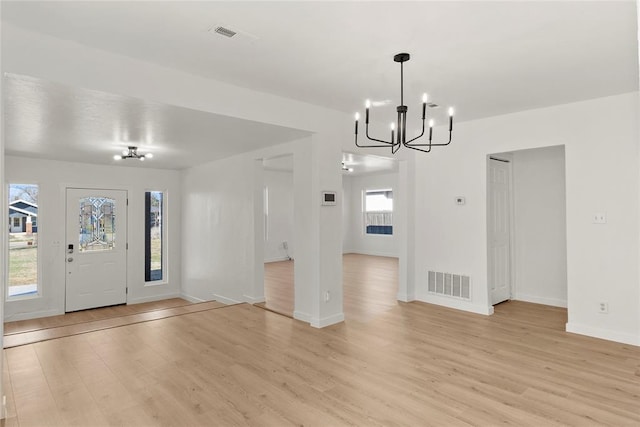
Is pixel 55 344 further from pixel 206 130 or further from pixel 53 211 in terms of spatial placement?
pixel 53 211

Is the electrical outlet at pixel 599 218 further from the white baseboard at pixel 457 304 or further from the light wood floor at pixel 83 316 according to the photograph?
the light wood floor at pixel 83 316

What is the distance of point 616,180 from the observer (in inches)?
160

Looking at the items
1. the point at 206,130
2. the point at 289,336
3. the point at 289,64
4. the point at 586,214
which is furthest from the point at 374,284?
the point at 289,64

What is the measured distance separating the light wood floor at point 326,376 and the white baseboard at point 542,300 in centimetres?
A: 89

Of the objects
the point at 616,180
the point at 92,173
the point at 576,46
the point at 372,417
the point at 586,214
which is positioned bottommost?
the point at 372,417

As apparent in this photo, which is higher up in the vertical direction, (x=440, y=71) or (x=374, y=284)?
(x=440, y=71)

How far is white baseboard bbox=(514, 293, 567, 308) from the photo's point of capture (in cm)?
543

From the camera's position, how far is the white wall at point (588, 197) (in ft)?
13.1

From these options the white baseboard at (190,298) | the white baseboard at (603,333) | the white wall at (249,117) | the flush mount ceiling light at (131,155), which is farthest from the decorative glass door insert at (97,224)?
the white baseboard at (603,333)

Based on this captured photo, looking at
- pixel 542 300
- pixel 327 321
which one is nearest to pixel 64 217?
pixel 327 321

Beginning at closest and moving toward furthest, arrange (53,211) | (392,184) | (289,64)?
1. (289,64)
2. (53,211)
3. (392,184)

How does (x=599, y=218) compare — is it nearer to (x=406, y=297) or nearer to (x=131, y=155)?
(x=406, y=297)

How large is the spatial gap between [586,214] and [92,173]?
7.67 meters

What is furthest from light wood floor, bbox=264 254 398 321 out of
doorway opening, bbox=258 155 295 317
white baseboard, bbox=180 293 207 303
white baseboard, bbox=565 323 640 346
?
white baseboard, bbox=565 323 640 346
